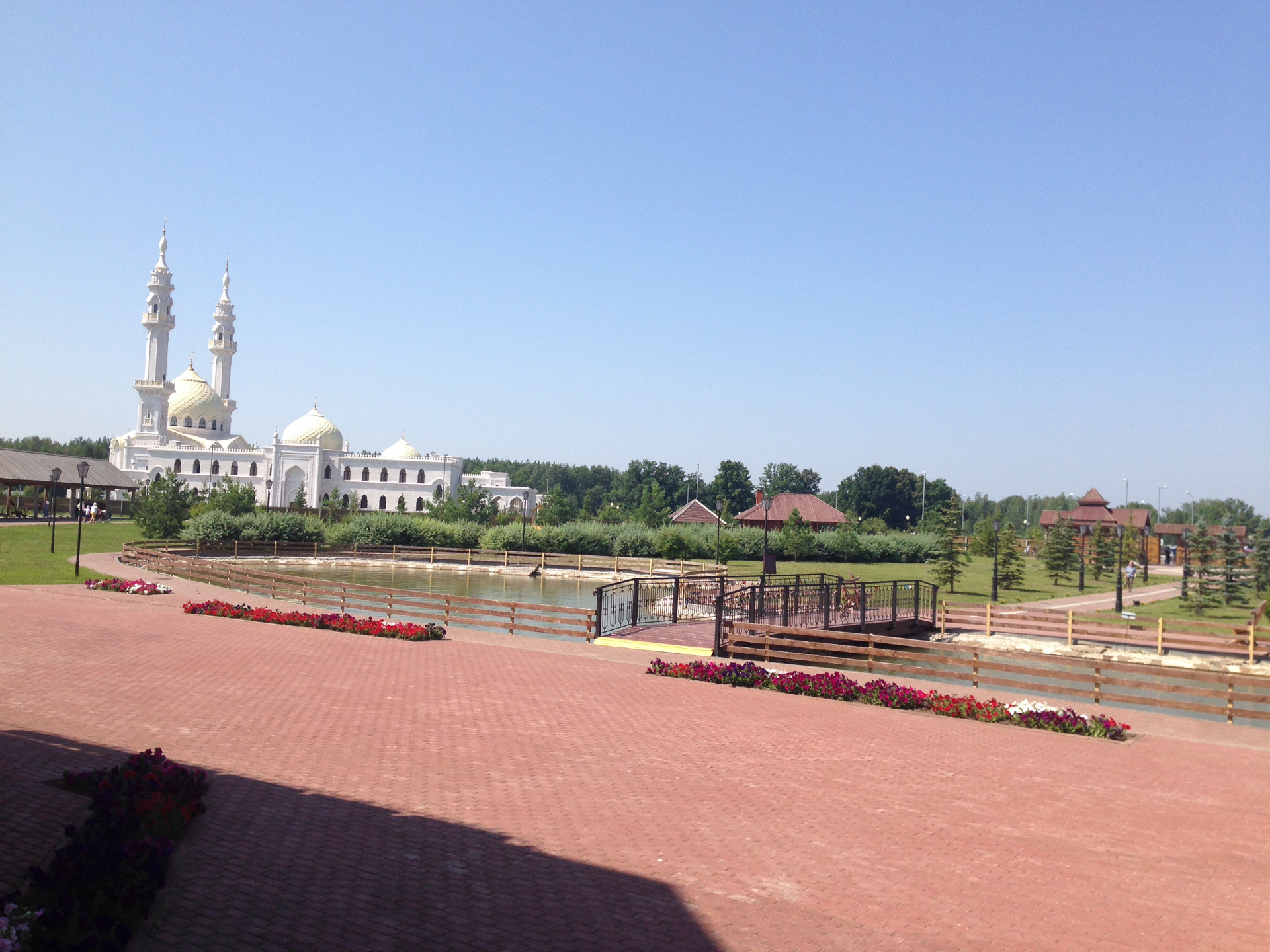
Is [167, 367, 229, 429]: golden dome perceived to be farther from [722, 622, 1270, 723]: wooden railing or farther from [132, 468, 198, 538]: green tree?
[722, 622, 1270, 723]: wooden railing

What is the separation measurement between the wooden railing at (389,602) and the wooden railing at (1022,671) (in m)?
4.06

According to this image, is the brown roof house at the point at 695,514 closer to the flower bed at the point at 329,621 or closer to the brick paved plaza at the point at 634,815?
the flower bed at the point at 329,621

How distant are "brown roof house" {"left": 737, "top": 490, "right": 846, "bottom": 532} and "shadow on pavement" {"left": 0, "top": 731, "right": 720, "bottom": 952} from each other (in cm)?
7541

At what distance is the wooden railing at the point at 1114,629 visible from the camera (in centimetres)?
2519

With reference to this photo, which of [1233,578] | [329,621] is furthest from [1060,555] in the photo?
[329,621]

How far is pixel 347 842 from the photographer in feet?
26.8

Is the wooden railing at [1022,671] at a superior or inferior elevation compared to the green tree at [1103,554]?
inferior

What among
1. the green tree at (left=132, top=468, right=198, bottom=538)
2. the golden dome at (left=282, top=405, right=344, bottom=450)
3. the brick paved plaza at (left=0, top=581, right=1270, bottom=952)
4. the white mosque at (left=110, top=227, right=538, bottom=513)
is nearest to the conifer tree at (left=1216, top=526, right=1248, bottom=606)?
the brick paved plaza at (left=0, top=581, right=1270, bottom=952)

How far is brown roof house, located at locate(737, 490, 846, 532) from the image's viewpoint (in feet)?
280

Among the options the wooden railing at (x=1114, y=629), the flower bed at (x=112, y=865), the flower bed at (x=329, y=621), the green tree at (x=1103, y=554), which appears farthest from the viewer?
the green tree at (x=1103, y=554)

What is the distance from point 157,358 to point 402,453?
2432 cm

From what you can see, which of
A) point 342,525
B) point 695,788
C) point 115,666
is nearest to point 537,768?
point 695,788

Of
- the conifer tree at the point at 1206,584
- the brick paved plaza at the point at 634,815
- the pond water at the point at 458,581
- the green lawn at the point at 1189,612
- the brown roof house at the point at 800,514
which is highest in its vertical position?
the brown roof house at the point at 800,514

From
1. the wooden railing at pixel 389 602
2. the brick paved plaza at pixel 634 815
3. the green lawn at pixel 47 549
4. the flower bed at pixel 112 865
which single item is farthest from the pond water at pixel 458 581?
the flower bed at pixel 112 865
